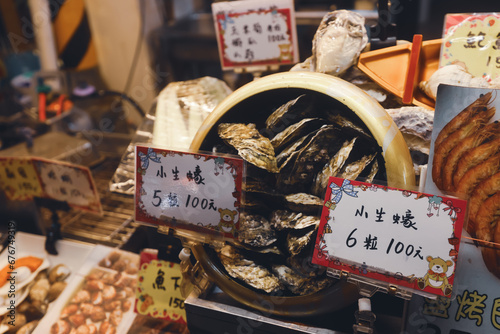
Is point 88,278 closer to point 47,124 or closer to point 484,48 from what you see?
point 47,124

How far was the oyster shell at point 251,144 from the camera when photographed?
2.69 ft

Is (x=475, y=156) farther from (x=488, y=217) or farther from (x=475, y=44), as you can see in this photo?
(x=475, y=44)

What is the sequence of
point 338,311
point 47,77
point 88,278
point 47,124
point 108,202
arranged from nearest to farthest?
point 338,311
point 88,278
point 108,202
point 47,124
point 47,77

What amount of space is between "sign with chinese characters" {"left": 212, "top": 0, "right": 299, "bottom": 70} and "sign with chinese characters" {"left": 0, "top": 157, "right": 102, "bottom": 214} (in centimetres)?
66

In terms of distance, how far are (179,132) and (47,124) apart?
1.48 metres

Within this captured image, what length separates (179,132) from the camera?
1254mm

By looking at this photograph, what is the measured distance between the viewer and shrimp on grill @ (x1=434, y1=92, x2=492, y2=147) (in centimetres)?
75

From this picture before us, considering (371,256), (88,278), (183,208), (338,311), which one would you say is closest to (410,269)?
(371,256)

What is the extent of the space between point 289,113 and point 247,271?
0.38m

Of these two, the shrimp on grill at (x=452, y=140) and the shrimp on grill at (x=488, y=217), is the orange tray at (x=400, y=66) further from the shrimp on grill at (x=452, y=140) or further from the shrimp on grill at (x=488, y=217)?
the shrimp on grill at (x=488, y=217)

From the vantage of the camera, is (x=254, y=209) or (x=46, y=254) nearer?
(x=254, y=209)

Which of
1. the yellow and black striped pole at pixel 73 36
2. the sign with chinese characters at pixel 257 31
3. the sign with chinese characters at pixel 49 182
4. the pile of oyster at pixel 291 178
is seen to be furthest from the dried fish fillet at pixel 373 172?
the yellow and black striped pole at pixel 73 36

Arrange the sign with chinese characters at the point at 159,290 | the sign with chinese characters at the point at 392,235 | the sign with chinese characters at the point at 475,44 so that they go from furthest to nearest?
the sign with chinese characters at the point at 159,290 < the sign with chinese characters at the point at 475,44 < the sign with chinese characters at the point at 392,235

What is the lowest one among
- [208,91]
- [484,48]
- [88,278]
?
[88,278]
